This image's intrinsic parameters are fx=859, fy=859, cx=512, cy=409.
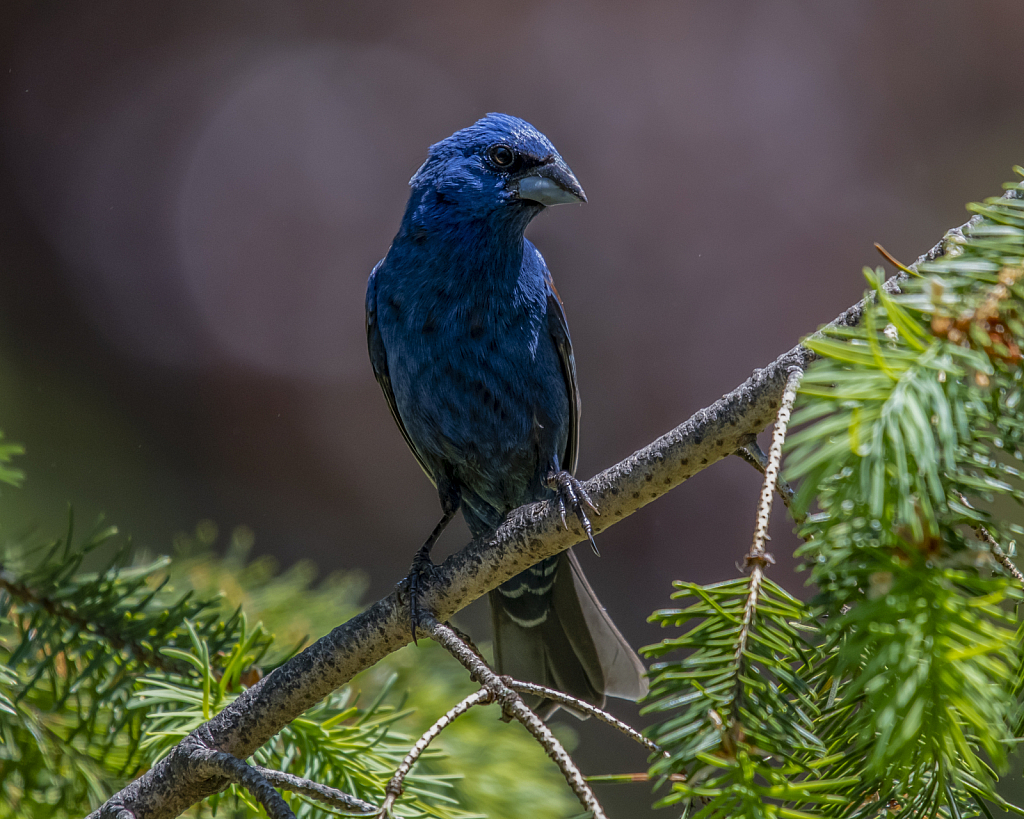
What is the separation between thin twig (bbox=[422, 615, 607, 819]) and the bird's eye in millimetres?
1530

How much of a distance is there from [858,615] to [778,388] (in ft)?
1.54

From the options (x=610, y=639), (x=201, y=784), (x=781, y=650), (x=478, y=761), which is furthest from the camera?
(x=610, y=639)

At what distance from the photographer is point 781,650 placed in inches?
34.6

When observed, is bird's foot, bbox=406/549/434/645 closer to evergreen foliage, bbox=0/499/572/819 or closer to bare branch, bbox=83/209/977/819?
bare branch, bbox=83/209/977/819

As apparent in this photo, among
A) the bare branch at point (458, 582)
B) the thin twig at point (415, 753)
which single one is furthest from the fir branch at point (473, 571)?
the thin twig at point (415, 753)

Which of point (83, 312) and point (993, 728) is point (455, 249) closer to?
point (993, 728)

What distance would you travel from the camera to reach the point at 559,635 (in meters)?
2.52

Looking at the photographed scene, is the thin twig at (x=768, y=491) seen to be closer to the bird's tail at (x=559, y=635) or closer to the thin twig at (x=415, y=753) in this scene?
the thin twig at (x=415, y=753)

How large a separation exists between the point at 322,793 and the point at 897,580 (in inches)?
30.1

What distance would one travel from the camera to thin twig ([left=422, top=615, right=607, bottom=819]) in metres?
0.93

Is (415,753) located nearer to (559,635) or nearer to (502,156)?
(559,635)

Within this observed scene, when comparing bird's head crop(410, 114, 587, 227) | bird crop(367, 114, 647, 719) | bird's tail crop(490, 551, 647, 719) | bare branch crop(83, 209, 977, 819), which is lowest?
bare branch crop(83, 209, 977, 819)

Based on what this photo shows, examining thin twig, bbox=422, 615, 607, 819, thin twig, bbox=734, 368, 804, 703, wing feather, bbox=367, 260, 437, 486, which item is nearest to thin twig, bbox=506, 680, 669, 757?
thin twig, bbox=422, 615, 607, 819

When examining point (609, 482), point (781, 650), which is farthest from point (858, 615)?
point (609, 482)
